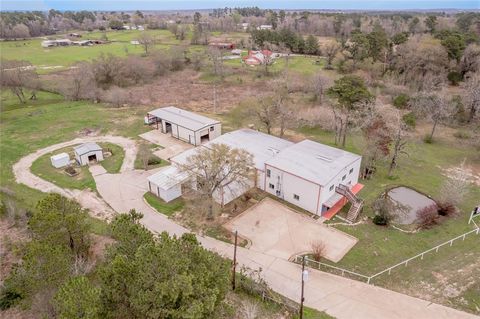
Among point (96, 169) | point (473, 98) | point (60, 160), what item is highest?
point (473, 98)

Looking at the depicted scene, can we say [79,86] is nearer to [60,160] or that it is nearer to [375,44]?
[60,160]

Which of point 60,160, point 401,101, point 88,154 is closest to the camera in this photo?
point 60,160

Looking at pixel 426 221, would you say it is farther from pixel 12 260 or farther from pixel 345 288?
pixel 12 260

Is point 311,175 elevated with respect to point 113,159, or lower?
elevated

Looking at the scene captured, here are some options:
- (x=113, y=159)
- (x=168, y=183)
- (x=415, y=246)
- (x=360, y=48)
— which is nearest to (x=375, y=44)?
(x=360, y=48)

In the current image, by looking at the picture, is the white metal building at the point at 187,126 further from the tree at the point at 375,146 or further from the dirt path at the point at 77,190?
the tree at the point at 375,146

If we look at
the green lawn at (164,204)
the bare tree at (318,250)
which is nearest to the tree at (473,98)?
the bare tree at (318,250)

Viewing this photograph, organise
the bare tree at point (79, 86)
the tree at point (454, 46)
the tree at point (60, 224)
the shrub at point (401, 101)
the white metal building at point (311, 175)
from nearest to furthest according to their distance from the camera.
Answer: the tree at point (60, 224) < the white metal building at point (311, 175) < the shrub at point (401, 101) < the bare tree at point (79, 86) < the tree at point (454, 46)
